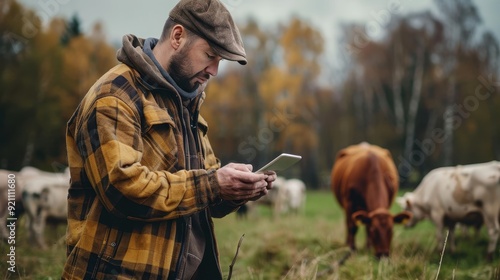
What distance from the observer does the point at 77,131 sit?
197 cm

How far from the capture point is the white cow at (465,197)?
682 centimetres

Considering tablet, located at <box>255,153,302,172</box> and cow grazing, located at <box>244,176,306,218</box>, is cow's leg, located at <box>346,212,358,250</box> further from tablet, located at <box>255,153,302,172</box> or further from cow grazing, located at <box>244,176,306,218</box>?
cow grazing, located at <box>244,176,306,218</box>

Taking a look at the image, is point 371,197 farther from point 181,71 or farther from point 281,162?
point 181,71

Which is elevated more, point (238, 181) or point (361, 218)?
point (238, 181)

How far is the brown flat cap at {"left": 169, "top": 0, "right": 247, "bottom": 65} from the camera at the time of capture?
211 cm

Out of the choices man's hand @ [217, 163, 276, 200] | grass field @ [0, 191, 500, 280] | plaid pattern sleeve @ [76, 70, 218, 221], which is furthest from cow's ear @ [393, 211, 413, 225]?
plaid pattern sleeve @ [76, 70, 218, 221]

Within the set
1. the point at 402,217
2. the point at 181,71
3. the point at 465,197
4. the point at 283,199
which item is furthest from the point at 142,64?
the point at 283,199

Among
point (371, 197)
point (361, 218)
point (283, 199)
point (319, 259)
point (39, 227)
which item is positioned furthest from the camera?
point (283, 199)

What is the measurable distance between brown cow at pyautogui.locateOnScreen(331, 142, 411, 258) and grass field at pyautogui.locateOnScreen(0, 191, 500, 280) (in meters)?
0.24

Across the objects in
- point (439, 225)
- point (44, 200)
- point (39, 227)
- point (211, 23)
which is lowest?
point (39, 227)

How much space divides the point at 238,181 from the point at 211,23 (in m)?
0.66

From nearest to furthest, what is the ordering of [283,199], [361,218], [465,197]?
[361,218] → [465,197] → [283,199]

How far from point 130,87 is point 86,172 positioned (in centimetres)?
37

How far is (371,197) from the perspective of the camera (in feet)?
24.3
